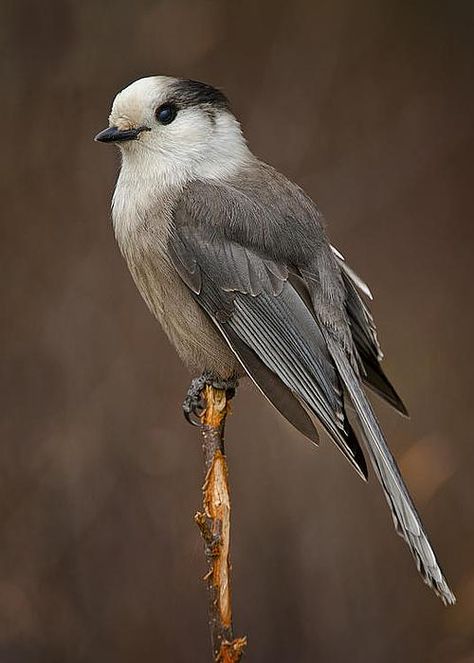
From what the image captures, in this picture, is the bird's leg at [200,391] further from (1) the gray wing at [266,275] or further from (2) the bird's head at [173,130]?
(2) the bird's head at [173,130]

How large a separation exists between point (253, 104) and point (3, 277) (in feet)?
3.39

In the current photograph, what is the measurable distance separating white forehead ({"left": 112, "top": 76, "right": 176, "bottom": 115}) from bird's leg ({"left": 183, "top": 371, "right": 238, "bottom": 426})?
2.03 ft

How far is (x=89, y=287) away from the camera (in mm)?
3727

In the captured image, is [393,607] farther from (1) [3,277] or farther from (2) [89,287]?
(1) [3,277]

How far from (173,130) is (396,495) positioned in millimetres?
974

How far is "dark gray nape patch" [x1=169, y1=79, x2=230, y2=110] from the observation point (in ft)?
8.34

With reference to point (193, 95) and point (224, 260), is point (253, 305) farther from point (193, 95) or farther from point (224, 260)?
point (193, 95)

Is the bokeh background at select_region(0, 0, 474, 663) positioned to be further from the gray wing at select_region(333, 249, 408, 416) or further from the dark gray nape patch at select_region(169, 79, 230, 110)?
the dark gray nape patch at select_region(169, 79, 230, 110)

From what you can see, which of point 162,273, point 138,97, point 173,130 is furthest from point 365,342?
point 138,97

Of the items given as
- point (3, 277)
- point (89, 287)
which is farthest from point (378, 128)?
point (3, 277)

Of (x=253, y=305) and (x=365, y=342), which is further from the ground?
(x=253, y=305)

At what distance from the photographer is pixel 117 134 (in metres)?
2.46

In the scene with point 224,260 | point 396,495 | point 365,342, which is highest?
point 224,260

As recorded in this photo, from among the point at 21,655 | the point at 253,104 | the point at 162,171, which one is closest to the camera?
the point at 162,171
